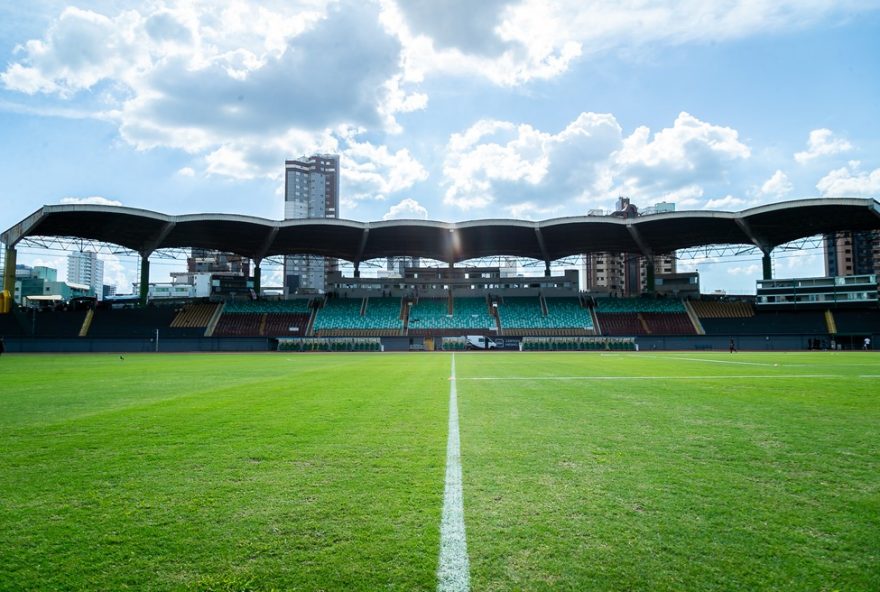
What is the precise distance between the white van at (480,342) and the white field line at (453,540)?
51235 mm

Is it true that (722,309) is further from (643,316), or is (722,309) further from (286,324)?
(286,324)

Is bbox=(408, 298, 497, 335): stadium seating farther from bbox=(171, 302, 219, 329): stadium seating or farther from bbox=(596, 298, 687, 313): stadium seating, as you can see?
bbox=(171, 302, 219, 329): stadium seating

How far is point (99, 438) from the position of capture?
21.3ft

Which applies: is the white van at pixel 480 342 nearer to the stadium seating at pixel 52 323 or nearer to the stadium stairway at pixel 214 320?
the stadium stairway at pixel 214 320

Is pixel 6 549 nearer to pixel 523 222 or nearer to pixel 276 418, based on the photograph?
pixel 276 418

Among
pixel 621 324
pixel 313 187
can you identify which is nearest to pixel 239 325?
pixel 621 324

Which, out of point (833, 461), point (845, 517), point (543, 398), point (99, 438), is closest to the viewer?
point (845, 517)

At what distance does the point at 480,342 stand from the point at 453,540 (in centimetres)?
5376

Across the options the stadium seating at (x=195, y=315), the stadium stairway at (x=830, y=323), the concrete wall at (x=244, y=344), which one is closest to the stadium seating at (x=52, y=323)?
the concrete wall at (x=244, y=344)

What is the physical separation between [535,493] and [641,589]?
156 centimetres

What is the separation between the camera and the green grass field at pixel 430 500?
2.82 m

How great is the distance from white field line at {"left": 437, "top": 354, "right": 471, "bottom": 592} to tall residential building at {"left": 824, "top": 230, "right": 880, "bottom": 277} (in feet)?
465

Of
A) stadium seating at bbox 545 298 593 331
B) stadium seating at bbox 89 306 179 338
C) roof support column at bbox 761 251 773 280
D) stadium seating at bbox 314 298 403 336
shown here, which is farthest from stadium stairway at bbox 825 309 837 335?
stadium seating at bbox 89 306 179 338

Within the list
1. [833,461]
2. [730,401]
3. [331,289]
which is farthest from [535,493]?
[331,289]
